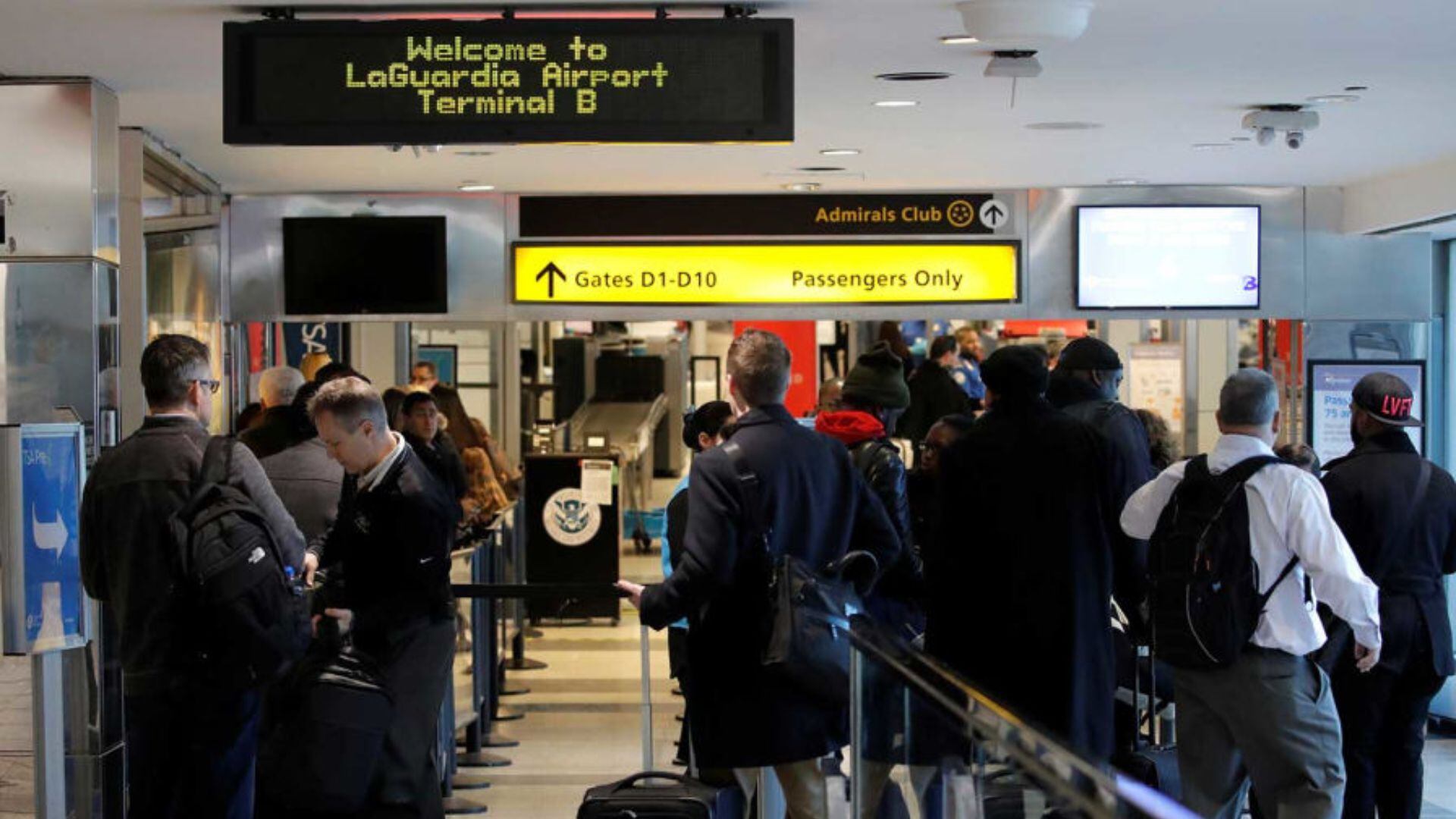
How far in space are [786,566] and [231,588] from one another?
1474 millimetres

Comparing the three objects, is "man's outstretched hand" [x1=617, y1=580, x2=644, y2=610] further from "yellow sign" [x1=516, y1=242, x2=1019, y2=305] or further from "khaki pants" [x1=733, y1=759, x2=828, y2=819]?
"yellow sign" [x1=516, y1=242, x2=1019, y2=305]

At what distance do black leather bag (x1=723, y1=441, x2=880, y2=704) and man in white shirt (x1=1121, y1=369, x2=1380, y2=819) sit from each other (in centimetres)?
109

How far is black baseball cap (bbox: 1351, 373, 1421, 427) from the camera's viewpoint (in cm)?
693

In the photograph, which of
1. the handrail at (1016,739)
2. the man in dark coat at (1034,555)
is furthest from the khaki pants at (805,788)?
the handrail at (1016,739)

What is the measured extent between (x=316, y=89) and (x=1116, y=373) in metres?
3.09

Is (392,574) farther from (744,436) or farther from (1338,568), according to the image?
(1338,568)

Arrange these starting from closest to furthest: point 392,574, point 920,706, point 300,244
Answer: point 920,706 → point 392,574 → point 300,244

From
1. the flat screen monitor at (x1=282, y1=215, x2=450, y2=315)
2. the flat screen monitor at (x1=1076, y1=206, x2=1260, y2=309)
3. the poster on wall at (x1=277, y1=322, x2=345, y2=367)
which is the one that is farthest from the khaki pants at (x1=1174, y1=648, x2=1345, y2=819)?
the poster on wall at (x1=277, y1=322, x2=345, y2=367)

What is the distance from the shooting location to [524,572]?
12.1 metres

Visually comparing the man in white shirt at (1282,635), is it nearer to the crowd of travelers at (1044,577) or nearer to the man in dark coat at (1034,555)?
the crowd of travelers at (1044,577)

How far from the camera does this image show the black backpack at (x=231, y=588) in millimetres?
5320

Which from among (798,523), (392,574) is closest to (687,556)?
(798,523)

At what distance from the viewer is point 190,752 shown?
5.59 m

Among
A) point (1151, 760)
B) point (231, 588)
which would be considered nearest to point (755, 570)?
point (231, 588)
